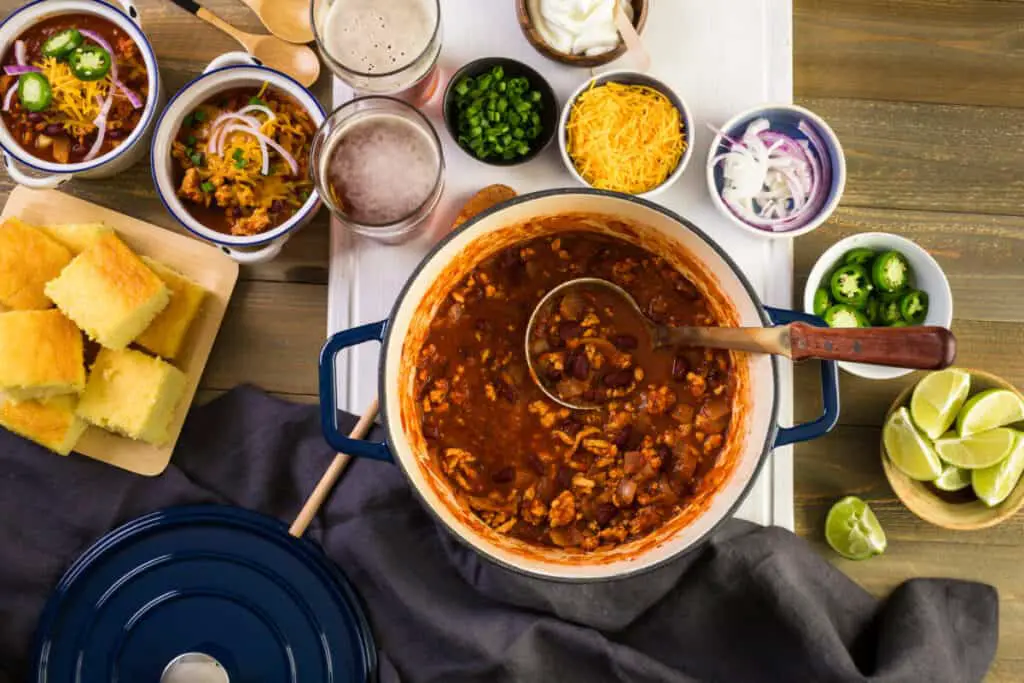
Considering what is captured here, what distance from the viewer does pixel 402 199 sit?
1.87 metres

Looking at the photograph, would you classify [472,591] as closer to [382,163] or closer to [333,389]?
[333,389]

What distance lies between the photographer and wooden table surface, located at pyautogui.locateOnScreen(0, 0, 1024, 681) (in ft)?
6.58

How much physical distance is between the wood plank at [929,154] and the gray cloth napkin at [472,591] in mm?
838

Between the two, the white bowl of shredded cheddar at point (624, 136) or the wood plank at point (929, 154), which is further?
the wood plank at point (929, 154)

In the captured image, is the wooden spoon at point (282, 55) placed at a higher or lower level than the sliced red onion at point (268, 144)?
higher

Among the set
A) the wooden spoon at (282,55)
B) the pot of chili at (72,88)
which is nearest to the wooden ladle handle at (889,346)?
the wooden spoon at (282,55)

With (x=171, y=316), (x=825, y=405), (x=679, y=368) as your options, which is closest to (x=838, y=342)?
(x=825, y=405)

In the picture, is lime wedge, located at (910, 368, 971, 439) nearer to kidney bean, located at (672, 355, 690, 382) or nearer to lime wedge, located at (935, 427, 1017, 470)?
lime wedge, located at (935, 427, 1017, 470)

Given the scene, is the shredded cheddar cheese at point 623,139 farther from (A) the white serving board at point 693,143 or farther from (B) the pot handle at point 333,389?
(B) the pot handle at point 333,389

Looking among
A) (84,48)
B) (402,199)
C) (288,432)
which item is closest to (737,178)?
(402,199)

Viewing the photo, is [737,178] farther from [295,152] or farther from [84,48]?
[84,48]

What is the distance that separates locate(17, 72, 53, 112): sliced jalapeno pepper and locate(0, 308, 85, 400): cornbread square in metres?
0.43

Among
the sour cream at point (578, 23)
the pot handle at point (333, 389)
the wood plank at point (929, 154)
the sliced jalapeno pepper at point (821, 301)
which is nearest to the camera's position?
the pot handle at point (333, 389)

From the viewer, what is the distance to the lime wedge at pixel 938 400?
75.1 inches
